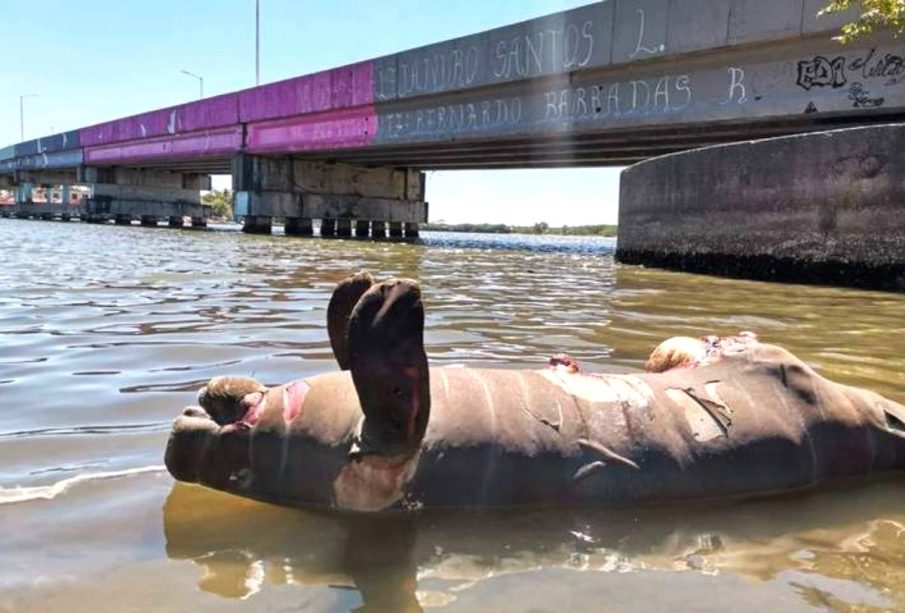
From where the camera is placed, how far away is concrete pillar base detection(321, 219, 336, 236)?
38656mm

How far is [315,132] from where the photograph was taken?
33.6 metres

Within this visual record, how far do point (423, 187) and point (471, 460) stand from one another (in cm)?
4090

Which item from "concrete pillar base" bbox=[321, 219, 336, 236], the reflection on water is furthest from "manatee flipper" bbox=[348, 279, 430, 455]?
"concrete pillar base" bbox=[321, 219, 336, 236]

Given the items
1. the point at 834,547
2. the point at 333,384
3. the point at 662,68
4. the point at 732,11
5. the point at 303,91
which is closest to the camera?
the point at 834,547

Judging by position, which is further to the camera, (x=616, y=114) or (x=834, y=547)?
(x=616, y=114)

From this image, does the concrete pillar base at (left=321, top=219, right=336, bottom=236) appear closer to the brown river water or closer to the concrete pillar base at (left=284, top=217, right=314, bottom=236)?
the concrete pillar base at (left=284, top=217, right=314, bottom=236)

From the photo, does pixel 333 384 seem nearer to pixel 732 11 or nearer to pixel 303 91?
pixel 732 11

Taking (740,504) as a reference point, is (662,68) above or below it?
above

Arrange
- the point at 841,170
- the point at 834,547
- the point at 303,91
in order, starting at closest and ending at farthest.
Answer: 1. the point at 834,547
2. the point at 841,170
3. the point at 303,91

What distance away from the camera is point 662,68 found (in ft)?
63.7

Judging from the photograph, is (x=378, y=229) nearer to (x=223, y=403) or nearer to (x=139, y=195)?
(x=139, y=195)

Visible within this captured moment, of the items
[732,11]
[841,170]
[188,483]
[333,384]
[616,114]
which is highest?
[732,11]

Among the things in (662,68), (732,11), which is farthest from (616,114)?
(732,11)

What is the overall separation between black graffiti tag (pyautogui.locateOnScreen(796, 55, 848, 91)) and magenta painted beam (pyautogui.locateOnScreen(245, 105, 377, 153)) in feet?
55.7
